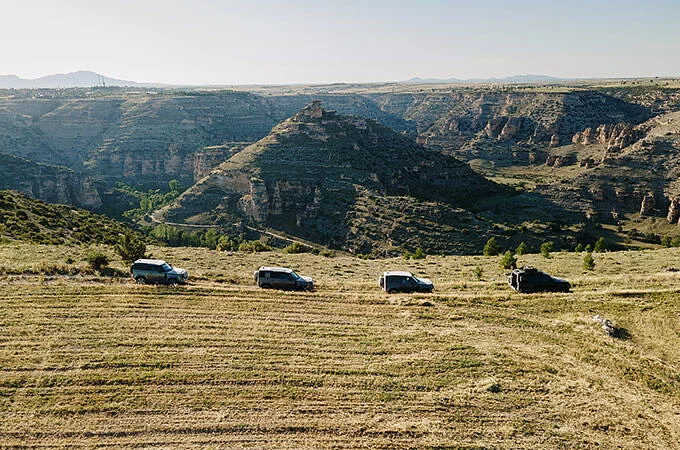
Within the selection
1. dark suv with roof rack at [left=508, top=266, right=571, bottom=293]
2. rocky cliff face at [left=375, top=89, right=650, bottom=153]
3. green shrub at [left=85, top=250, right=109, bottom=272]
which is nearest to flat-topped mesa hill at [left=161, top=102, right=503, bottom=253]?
dark suv with roof rack at [left=508, top=266, right=571, bottom=293]

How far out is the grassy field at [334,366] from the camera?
13.9 m

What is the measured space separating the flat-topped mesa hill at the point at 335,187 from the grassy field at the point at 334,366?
45.0 meters

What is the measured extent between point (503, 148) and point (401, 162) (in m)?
83.2

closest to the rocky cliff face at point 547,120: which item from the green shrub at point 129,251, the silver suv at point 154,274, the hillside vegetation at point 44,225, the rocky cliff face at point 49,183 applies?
the rocky cliff face at point 49,183

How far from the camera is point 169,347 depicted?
18.5 m

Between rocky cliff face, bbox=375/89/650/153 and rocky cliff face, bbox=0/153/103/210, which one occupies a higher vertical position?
rocky cliff face, bbox=375/89/650/153

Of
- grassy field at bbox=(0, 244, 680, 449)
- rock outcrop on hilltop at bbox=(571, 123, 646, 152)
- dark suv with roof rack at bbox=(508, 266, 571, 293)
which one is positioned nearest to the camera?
grassy field at bbox=(0, 244, 680, 449)

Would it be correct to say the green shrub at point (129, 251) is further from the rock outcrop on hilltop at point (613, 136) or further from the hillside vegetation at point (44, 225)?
the rock outcrop on hilltop at point (613, 136)

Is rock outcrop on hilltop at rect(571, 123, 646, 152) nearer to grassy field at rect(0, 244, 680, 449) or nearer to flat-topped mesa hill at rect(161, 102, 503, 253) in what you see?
flat-topped mesa hill at rect(161, 102, 503, 253)

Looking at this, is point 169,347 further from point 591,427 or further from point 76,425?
point 591,427

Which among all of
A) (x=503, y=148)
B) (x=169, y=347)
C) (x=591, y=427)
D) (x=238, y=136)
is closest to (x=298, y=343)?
(x=169, y=347)

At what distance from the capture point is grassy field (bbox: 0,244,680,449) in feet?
45.6

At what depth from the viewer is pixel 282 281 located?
25766 millimetres

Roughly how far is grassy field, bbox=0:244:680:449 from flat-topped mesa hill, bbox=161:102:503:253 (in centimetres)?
4496
